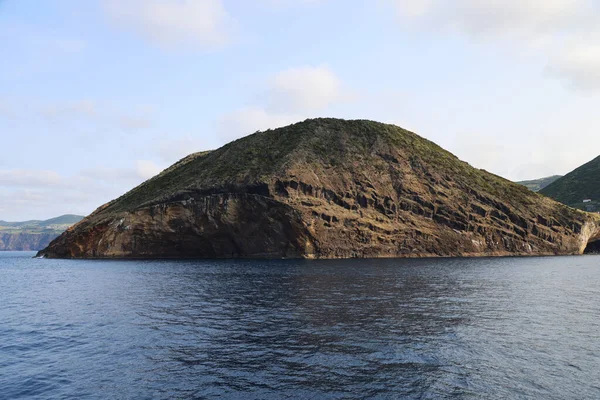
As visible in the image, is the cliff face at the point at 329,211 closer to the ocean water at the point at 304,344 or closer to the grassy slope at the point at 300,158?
the grassy slope at the point at 300,158

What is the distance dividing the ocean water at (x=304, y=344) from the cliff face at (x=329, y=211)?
60459 millimetres

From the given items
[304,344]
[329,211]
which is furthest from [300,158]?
[304,344]

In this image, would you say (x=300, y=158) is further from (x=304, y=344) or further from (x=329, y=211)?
(x=304, y=344)

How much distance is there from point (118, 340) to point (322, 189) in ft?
295

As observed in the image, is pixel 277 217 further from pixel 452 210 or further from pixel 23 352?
pixel 23 352

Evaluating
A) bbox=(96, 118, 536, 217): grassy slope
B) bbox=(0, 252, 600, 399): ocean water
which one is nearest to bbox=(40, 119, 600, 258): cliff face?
bbox=(96, 118, 536, 217): grassy slope

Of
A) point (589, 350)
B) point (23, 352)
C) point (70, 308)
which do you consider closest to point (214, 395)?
point (23, 352)

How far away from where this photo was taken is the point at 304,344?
2545 centimetres

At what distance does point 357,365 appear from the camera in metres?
21.5

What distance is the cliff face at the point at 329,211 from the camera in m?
109

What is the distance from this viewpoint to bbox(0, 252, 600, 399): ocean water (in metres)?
18.9

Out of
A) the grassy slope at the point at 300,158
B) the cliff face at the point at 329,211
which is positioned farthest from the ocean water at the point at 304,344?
the grassy slope at the point at 300,158

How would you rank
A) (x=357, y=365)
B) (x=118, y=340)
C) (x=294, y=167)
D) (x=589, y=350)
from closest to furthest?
(x=357, y=365) → (x=589, y=350) → (x=118, y=340) → (x=294, y=167)

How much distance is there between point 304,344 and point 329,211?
85293 millimetres
